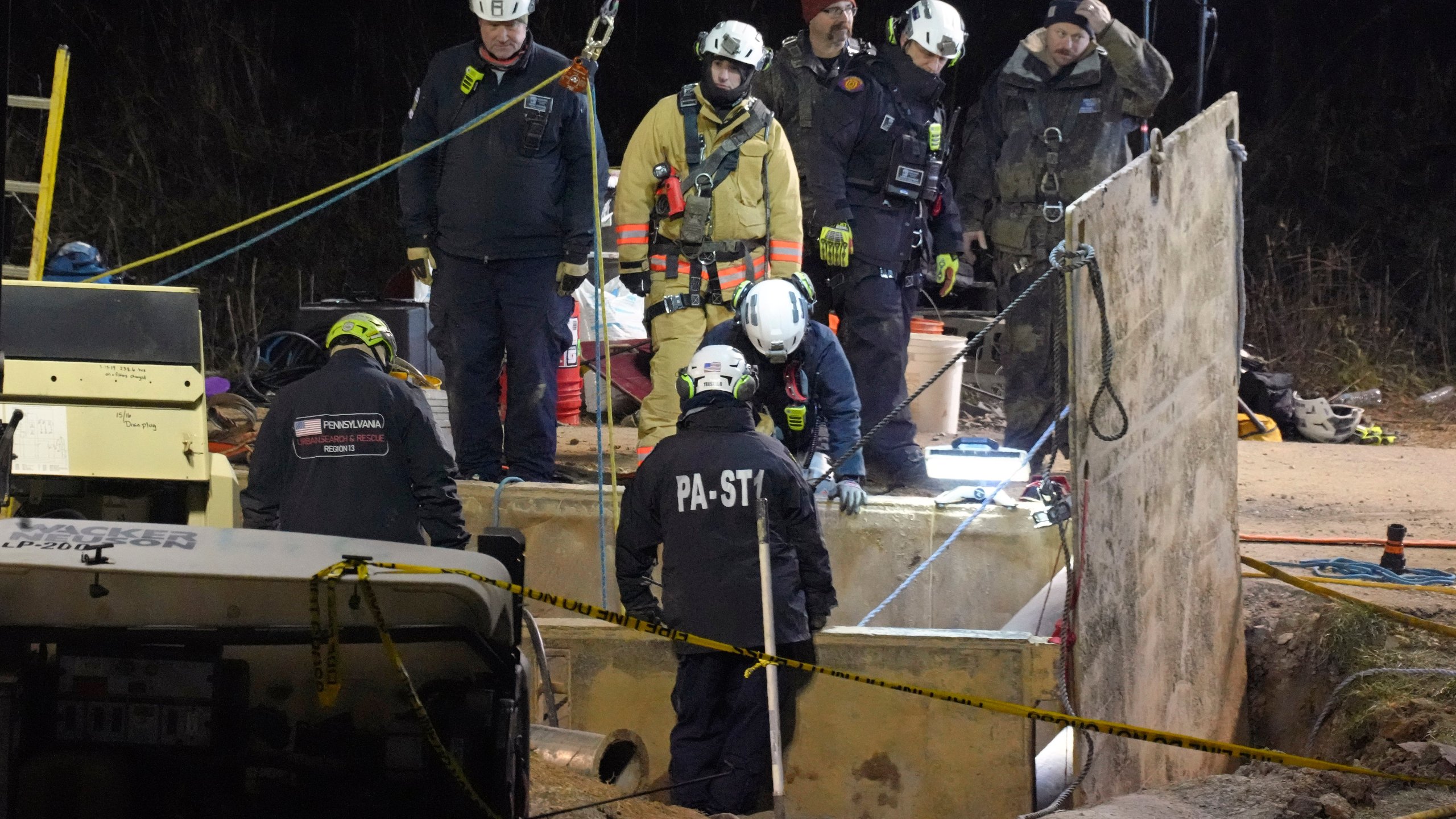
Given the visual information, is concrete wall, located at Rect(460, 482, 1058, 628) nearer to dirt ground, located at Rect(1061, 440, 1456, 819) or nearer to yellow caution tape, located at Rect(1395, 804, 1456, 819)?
dirt ground, located at Rect(1061, 440, 1456, 819)

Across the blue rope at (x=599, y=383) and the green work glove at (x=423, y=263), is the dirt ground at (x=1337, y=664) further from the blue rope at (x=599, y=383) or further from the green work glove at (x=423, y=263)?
the green work glove at (x=423, y=263)

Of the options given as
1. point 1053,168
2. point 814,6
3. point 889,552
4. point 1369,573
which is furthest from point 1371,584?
point 814,6

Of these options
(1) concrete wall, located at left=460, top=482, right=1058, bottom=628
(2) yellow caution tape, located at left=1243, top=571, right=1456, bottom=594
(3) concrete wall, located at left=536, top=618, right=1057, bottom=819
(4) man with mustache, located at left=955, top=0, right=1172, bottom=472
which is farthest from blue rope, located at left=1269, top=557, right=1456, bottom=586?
(3) concrete wall, located at left=536, top=618, right=1057, bottom=819

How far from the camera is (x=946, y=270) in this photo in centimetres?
875

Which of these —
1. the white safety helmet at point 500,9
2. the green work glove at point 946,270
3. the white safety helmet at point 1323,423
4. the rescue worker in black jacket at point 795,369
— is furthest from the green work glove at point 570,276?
the white safety helmet at point 1323,423

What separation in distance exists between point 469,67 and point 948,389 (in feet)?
13.6

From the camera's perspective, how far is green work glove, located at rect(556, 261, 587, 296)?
305 inches

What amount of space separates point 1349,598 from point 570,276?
3.91m

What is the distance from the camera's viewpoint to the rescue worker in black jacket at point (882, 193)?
27.5 feet

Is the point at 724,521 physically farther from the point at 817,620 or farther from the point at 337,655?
the point at 337,655

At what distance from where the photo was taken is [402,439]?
227 inches

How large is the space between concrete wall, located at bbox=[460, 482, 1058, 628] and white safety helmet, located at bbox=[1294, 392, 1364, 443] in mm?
4600

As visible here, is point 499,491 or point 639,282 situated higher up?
point 639,282

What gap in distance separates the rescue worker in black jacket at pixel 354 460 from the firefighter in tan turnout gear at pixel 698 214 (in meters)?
2.19
